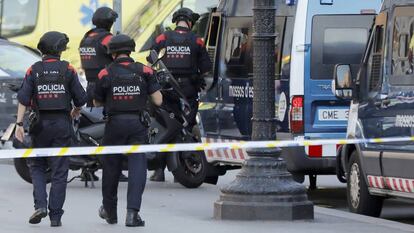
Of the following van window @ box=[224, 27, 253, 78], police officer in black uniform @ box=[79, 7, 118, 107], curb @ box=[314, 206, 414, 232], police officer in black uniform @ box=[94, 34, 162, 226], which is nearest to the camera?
police officer in black uniform @ box=[94, 34, 162, 226]

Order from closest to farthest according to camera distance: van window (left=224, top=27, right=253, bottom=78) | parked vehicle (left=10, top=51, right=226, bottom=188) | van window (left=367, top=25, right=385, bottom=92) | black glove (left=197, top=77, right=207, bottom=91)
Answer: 1. van window (left=367, top=25, right=385, bottom=92)
2. parked vehicle (left=10, top=51, right=226, bottom=188)
3. black glove (left=197, top=77, right=207, bottom=91)
4. van window (left=224, top=27, right=253, bottom=78)

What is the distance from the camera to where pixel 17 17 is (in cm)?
2639

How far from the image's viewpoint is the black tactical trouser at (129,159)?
37.8 feet

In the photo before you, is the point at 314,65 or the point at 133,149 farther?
the point at 314,65

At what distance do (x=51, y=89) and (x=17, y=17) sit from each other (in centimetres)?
1499

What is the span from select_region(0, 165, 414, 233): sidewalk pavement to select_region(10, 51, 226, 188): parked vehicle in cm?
24

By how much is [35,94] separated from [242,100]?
445 cm

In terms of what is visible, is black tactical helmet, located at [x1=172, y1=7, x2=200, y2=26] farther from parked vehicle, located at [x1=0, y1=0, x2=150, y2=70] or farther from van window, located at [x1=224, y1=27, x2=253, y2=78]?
parked vehicle, located at [x1=0, y1=0, x2=150, y2=70]

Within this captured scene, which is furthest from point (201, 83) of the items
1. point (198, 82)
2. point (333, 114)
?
point (333, 114)

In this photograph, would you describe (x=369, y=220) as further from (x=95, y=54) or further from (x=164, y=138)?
(x=95, y=54)

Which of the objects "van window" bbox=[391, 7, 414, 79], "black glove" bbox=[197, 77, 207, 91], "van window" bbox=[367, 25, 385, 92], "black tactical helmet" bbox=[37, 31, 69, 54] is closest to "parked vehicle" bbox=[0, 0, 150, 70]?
"black glove" bbox=[197, 77, 207, 91]

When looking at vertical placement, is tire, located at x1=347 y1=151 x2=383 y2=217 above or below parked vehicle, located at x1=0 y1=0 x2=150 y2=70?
below

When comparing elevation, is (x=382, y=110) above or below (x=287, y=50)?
below

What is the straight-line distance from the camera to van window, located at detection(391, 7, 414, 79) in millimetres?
12305
